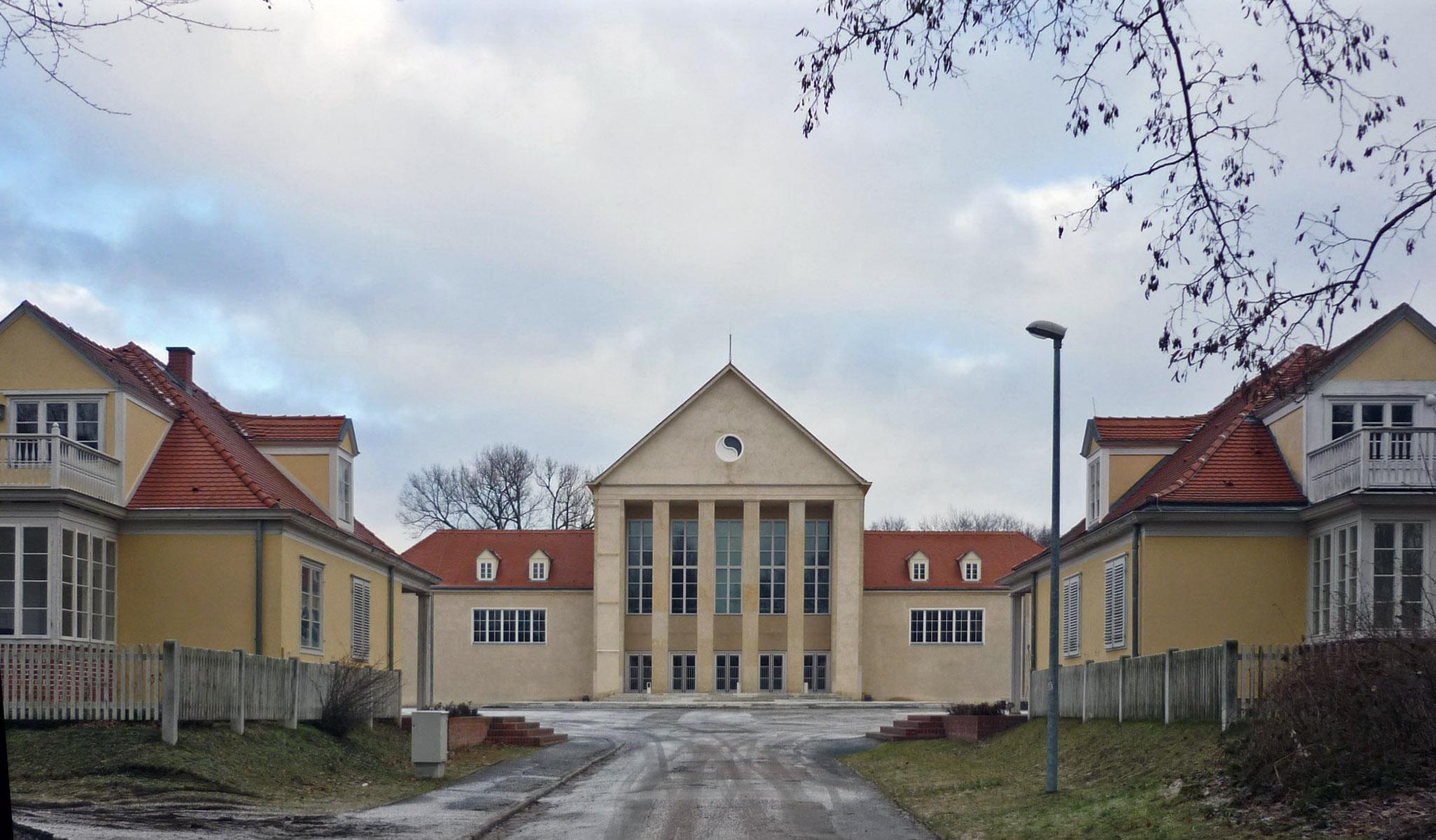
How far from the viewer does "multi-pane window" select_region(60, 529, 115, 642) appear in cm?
2525

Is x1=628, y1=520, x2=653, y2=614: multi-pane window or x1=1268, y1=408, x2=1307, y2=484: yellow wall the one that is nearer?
x1=1268, y1=408, x2=1307, y2=484: yellow wall

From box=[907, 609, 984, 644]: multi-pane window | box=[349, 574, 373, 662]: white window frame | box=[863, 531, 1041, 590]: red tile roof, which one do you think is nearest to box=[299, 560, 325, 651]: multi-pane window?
box=[349, 574, 373, 662]: white window frame

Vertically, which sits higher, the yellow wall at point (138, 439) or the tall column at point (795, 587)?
the yellow wall at point (138, 439)

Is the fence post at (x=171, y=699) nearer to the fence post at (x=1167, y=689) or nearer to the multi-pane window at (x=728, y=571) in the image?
the fence post at (x=1167, y=689)

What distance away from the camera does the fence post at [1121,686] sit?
80.3 feet

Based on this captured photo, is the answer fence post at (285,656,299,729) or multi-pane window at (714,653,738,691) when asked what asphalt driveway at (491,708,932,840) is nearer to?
fence post at (285,656,299,729)

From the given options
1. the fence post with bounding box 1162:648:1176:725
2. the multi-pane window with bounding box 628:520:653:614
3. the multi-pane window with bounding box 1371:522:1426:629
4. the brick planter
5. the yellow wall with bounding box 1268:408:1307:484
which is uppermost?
the yellow wall with bounding box 1268:408:1307:484

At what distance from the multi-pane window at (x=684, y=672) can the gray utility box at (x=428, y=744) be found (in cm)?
3747

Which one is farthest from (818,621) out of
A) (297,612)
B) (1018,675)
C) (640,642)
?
(297,612)

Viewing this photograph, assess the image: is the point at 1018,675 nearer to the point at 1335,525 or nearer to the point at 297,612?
the point at 1335,525

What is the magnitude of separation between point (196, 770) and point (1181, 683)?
13943 mm

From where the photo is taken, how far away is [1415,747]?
45.1 feet

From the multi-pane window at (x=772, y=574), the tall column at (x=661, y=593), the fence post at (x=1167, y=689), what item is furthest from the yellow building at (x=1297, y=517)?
the tall column at (x=661, y=593)

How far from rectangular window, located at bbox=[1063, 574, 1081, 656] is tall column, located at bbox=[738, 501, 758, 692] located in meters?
24.5
